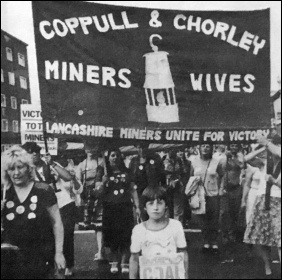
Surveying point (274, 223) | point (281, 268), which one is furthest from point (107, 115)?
point (281, 268)

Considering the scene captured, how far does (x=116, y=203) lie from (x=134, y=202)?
6.2 inches

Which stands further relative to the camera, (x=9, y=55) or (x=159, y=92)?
(x=159, y=92)

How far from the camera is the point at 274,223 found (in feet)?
14.4

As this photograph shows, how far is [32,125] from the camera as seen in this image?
14.0 ft

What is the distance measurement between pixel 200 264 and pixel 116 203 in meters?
0.91

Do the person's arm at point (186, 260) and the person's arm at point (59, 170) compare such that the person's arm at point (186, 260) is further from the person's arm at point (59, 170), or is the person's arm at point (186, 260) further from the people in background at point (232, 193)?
the person's arm at point (59, 170)

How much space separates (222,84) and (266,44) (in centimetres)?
51

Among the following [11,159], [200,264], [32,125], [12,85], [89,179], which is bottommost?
[200,264]

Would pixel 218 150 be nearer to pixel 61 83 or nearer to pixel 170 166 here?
pixel 170 166

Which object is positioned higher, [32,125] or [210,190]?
[32,125]

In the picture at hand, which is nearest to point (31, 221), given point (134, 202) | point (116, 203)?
point (116, 203)

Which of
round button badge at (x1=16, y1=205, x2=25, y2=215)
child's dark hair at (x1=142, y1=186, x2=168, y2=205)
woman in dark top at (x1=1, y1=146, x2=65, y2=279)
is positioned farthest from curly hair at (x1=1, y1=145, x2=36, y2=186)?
child's dark hair at (x1=142, y1=186, x2=168, y2=205)

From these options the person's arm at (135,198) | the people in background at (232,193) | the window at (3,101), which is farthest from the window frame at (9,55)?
the people in background at (232,193)

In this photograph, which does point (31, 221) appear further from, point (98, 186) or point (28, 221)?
point (98, 186)
